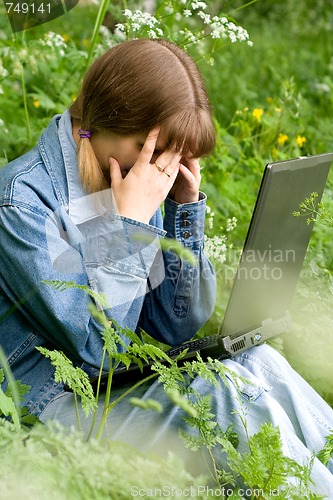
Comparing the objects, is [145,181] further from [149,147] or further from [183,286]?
[183,286]

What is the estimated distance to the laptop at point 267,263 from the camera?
1.92 m

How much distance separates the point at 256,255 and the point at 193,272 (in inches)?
10.7

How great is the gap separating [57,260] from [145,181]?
0.94 ft

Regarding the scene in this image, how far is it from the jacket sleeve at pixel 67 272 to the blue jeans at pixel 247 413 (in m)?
0.14

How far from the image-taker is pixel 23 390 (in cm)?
170

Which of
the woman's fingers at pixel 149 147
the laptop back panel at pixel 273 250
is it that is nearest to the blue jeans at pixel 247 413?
the laptop back panel at pixel 273 250

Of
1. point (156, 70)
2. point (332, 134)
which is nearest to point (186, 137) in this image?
point (156, 70)

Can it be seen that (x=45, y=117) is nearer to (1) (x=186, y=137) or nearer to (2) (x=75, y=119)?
(2) (x=75, y=119)

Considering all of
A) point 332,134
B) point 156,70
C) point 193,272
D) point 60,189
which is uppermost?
point 156,70

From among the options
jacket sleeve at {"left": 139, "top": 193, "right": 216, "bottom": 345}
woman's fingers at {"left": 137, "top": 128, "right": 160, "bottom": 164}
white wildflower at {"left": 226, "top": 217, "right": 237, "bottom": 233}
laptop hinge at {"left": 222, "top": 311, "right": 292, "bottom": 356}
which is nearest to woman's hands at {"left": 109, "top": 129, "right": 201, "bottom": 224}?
woman's fingers at {"left": 137, "top": 128, "right": 160, "bottom": 164}

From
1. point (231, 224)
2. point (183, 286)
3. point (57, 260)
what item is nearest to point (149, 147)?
point (57, 260)

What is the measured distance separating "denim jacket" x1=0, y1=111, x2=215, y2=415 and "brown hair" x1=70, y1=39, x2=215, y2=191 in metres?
0.07

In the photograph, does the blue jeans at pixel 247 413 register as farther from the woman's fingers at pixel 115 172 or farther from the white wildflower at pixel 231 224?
the white wildflower at pixel 231 224

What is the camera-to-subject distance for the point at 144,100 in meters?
1.91
